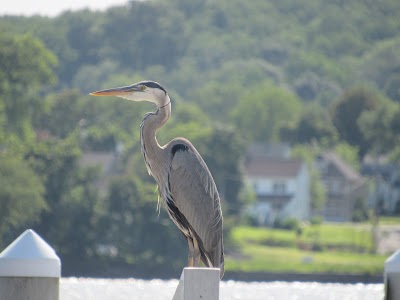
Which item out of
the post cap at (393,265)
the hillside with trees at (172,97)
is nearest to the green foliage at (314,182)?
the hillside with trees at (172,97)

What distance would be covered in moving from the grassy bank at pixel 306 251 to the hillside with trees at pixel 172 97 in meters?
1.54

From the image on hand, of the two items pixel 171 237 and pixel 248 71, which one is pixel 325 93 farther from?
pixel 171 237

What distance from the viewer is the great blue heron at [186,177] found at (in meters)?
11.6

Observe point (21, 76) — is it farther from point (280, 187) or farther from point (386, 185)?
point (386, 185)

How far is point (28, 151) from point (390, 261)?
44.8 meters

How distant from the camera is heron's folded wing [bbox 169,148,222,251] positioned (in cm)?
1166

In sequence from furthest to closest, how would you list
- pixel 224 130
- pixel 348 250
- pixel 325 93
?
pixel 325 93 → pixel 224 130 → pixel 348 250

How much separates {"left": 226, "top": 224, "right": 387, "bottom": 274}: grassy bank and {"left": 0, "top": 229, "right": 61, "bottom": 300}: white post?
40.4 meters

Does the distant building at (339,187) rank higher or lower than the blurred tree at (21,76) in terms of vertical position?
lower

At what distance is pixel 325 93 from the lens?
113m

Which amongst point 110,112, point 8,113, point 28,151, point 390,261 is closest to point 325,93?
point 110,112

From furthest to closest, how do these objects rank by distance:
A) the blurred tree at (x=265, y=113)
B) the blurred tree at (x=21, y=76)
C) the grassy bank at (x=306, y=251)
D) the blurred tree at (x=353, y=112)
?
1. the blurred tree at (x=265, y=113)
2. the blurred tree at (x=353, y=112)
3. the blurred tree at (x=21, y=76)
4. the grassy bank at (x=306, y=251)

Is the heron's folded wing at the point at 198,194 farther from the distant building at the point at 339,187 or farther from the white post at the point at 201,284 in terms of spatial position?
the distant building at the point at 339,187

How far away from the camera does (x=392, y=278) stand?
9078 millimetres
